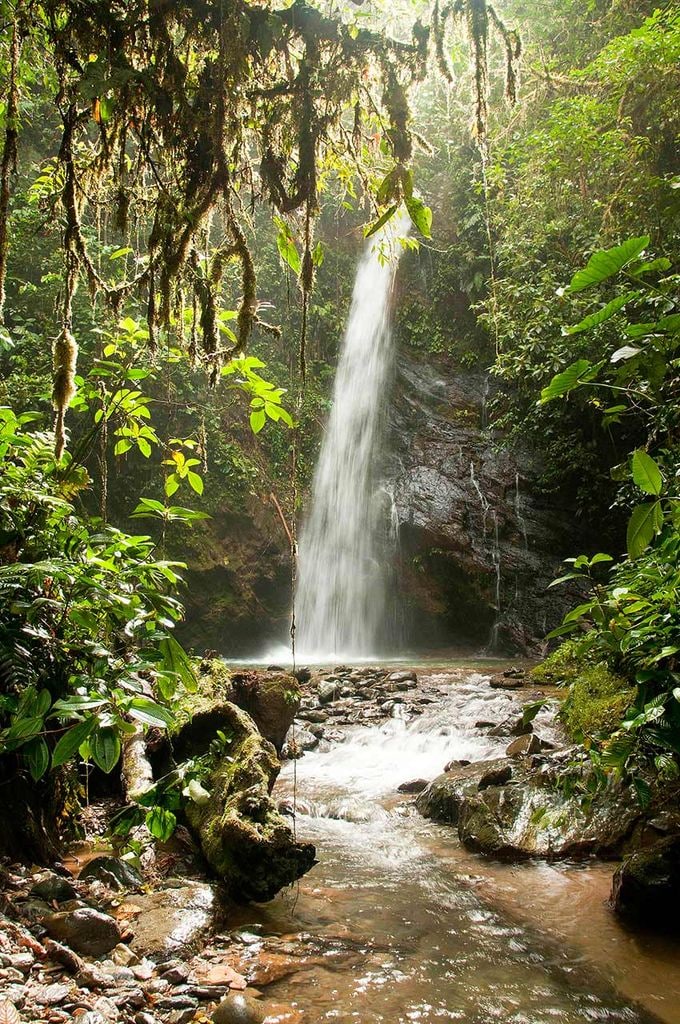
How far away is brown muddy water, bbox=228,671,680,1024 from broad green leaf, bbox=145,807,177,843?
106cm

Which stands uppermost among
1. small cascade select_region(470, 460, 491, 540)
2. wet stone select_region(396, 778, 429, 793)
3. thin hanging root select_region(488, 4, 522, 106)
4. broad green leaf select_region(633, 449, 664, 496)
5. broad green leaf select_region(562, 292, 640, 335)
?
thin hanging root select_region(488, 4, 522, 106)

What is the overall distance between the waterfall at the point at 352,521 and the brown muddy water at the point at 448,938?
890 cm

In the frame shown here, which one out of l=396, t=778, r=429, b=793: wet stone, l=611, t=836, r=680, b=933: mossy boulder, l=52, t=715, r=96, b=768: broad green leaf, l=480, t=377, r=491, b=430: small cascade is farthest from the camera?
l=480, t=377, r=491, b=430: small cascade

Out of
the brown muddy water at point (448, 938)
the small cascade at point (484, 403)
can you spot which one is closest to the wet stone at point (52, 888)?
the brown muddy water at point (448, 938)

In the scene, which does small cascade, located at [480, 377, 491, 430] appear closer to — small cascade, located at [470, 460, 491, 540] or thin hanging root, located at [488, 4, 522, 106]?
small cascade, located at [470, 460, 491, 540]

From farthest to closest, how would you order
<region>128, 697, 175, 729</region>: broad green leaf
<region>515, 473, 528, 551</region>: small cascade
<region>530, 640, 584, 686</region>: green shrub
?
<region>515, 473, 528, 551</region>: small cascade
<region>530, 640, 584, 686</region>: green shrub
<region>128, 697, 175, 729</region>: broad green leaf

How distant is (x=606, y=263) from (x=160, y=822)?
6.50 ft

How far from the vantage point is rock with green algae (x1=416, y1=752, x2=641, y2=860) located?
12.3 feet

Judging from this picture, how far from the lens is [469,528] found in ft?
45.1

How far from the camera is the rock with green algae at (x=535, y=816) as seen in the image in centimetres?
374

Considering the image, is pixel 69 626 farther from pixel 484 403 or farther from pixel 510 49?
pixel 484 403

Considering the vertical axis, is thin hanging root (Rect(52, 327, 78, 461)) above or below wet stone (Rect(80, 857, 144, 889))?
above

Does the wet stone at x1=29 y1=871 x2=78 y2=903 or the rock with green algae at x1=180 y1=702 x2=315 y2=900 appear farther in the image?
the rock with green algae at x1=180 y1=702 x2=315 y2=900

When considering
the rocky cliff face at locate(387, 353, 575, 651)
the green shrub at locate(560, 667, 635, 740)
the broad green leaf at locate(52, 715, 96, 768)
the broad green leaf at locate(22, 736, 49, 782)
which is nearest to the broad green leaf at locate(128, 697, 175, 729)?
the broad green leaf at locate(52, 715, 96, 768)
